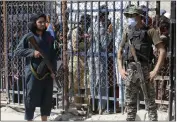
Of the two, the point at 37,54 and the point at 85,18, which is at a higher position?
the point at 85,18

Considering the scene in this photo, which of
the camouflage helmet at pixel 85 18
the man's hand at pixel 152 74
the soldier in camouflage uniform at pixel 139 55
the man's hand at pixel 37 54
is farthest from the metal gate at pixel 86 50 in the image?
the man's hand at pixel 152 74

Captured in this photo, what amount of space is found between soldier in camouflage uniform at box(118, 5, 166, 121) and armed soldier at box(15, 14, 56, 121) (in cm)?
107

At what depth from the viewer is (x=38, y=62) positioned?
5562mm

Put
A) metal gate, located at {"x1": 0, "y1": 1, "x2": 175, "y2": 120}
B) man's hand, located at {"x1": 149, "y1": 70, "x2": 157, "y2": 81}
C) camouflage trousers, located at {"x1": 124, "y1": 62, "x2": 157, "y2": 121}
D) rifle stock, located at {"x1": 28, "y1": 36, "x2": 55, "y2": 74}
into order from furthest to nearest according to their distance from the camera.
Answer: metal gate, located at {"x1": 0, "y1": 1, "x2": 175, "y2": 120} < rifle stock, located at {"x1": 28, "y1": 36, "x2": 55, "y2": 74} < camouflage trousers, located at {"x1": 124, "y1": 62, "x2": 157, "y2": 121} < man's hand, located at {"x1": 149, "y1": 70, "x2": 157, "y2": 81}

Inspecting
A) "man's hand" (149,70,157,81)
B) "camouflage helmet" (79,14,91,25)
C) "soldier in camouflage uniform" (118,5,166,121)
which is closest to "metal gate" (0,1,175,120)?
"camouflage helmet" (79,14,91,25)

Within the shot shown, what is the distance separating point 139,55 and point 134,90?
44 cm

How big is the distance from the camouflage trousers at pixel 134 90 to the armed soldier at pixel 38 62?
116 centimetres

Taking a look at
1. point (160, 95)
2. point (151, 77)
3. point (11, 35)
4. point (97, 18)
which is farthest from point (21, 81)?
point (151, 77)

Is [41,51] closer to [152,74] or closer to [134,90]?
[134,90]

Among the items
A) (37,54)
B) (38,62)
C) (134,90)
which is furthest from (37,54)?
(134,90)

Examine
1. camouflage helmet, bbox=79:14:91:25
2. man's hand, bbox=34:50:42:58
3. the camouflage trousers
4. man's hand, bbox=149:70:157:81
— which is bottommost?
the camouflage trousers

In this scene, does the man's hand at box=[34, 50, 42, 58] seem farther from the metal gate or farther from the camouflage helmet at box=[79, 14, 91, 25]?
the camouflage helmet at box=[79, 14, 91, 25]

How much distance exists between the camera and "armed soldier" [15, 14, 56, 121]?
216 inches

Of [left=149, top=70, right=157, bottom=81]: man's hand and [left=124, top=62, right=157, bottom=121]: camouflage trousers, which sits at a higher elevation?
[left=149, top=70, right=157, bottom=81]: man's hand
